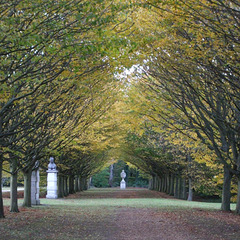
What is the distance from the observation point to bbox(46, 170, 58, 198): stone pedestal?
103 ft

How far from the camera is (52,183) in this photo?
3175 centimetres

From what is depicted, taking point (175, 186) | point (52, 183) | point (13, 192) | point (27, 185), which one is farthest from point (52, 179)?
point (175, 186)

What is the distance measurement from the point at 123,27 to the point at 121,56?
953 millimetres

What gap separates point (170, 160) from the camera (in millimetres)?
36000

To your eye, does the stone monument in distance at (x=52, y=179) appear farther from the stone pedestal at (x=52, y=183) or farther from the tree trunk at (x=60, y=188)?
the tree trunk at (x=60, y=188)

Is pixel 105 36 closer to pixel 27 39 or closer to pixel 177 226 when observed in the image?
pixel 27 39

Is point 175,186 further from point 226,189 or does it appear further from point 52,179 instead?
point 226,189

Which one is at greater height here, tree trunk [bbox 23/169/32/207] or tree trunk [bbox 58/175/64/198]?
tree trunk [bbox 23/169/32/207]

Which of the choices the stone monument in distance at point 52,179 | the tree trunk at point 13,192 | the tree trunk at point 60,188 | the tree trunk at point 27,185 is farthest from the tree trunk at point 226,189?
the tree trunk at point 60,188

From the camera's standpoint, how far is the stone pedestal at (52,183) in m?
31.3

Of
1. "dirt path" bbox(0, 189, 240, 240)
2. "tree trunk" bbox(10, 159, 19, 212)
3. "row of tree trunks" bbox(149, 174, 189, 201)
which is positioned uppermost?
"tree trunk" bbox(10, 159, 19, 212)

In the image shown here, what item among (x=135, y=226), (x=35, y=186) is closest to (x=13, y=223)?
(x=135, y=226)

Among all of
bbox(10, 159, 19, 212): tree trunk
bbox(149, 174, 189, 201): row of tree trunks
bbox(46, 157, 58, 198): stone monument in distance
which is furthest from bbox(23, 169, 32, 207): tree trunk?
bbox(149, 174, 189, 201): row of tree trunks

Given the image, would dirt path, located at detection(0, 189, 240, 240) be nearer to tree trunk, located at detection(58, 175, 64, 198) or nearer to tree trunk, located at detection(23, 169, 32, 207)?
tree trunk, located at detection(23, 169, 32, 207)
